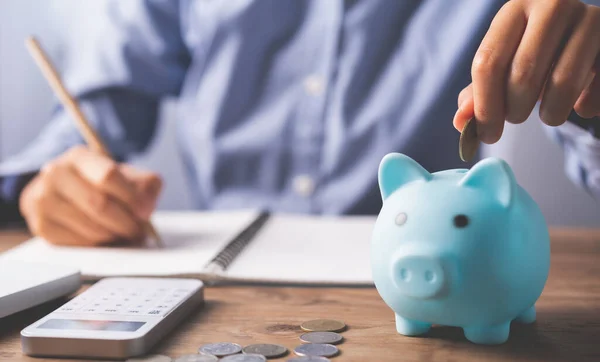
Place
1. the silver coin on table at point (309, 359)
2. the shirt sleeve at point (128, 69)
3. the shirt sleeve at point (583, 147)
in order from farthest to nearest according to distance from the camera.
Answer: the shirt sleeve at point (128, 69) → the shirt sleeve at point (583, 147) → the silver coin on table at point (309, 359)

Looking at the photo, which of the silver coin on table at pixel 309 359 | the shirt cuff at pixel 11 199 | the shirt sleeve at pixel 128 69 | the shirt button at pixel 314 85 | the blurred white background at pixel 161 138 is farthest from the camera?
the blurred white background at pixel 161 138

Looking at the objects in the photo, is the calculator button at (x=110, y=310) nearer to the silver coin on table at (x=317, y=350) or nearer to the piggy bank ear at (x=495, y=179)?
the silver coin on table at (x=317, y=350)

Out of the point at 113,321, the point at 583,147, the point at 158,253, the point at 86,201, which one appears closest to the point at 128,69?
the point at 86,201

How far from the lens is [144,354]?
464mm

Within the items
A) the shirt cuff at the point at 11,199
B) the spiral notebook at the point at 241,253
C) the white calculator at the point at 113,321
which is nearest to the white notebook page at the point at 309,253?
the spiral notebook at the point at 241,253

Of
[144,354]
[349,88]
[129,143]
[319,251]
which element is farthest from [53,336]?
[129,143]

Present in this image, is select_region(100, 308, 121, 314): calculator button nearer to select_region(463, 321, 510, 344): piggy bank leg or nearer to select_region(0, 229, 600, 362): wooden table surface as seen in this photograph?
select_region(0, 229, 600, 362): wooden table surface

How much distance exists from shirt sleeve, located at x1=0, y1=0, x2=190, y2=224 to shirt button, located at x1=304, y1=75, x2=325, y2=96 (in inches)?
16.4

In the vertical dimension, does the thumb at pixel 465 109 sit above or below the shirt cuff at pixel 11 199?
above

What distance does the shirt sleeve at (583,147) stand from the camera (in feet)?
2.92

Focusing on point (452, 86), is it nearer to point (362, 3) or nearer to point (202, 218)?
point (362, 3)

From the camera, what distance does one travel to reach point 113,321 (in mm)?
495

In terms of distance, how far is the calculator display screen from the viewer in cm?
48

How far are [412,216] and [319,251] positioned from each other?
1.30 feet
